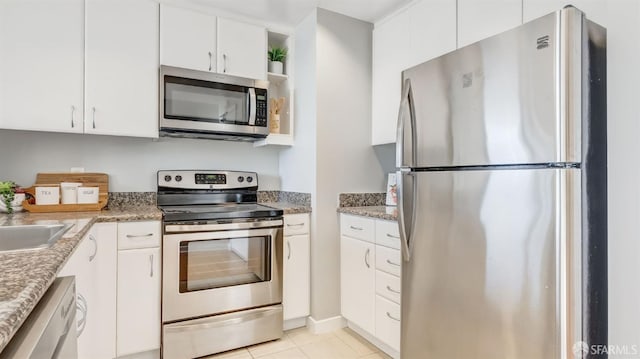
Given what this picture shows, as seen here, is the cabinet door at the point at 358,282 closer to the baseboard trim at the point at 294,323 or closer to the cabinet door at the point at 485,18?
the baseboard trim at the point at 294,323

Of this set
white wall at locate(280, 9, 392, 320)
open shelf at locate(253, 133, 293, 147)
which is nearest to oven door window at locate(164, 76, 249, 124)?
open shelf at locate(253, 133, 293, 147)

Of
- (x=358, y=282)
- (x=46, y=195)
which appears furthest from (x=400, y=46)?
(x=46, y=195)

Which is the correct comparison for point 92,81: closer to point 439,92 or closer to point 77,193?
point 77,193

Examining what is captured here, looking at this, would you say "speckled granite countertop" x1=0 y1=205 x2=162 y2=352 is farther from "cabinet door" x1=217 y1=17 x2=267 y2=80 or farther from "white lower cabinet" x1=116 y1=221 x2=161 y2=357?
"cabinet door" x1=217 y1=17 x2=267 y2=80

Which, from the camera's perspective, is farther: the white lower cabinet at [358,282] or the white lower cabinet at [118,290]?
the white lower cabinet at [358,282]

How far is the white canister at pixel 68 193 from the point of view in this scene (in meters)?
2.11

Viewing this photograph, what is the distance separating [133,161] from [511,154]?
93.6 inches

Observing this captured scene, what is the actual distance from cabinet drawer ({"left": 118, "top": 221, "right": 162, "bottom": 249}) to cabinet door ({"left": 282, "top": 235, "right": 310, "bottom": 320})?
2.75 feet

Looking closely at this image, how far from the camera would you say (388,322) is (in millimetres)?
2061

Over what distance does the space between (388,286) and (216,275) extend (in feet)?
3.54

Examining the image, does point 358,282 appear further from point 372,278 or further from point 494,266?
point 494,266

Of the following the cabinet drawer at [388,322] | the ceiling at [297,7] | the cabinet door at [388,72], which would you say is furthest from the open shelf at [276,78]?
the cabinet drawer at [388,322]

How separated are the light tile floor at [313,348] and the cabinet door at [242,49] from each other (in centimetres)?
191

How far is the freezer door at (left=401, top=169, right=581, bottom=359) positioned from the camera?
113 cm
